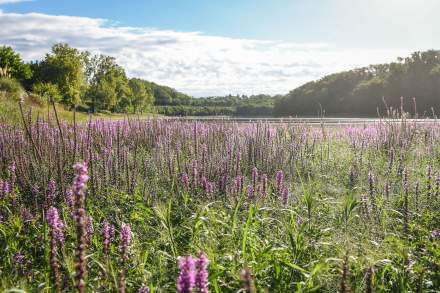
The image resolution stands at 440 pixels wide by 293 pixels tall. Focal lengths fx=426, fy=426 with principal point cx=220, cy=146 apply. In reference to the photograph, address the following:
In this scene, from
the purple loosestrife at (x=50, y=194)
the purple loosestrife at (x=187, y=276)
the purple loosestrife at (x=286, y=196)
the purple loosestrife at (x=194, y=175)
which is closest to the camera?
the purple loosestrife at (x=187, y=276)

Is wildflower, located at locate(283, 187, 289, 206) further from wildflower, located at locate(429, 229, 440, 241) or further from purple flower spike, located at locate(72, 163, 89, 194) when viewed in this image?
purple flower spike, located at locate(72, 163, 89, 194)

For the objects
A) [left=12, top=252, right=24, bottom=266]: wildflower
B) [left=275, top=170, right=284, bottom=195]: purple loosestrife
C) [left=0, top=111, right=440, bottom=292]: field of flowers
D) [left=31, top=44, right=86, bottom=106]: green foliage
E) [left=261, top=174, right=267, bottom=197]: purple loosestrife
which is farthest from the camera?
[left=31, top=44, right=86, bottom=106]: green foliage

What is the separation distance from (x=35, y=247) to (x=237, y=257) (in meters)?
2.32

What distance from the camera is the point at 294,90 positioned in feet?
347

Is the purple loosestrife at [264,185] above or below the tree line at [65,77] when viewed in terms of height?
below

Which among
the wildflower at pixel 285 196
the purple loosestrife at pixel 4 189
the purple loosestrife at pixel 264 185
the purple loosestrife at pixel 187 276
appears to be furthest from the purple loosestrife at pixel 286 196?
the purple loosestrife at pixel 4 189

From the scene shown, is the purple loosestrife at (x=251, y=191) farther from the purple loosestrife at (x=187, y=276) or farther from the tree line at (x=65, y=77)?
the tree line at (x=65, y=77)

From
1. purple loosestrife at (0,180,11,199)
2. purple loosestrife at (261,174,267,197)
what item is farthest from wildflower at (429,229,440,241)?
purple loosestrife at (0,180,11,199)

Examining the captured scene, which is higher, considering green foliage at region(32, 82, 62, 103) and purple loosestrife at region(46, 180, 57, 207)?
green foliage at region(32, 82, 62, 103)

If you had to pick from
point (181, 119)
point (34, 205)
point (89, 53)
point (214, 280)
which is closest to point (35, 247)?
point (34, 205)

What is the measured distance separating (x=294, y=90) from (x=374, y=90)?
1139 inches

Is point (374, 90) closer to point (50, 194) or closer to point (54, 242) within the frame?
point (50, 194)

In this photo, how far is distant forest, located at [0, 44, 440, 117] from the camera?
56.1m

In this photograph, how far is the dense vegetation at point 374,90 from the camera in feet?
223
